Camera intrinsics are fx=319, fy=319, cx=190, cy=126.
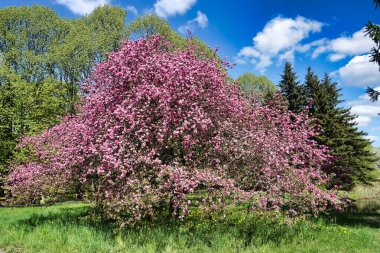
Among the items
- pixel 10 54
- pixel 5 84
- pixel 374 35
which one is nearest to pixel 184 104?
pixel 374 35

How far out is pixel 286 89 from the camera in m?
38.6

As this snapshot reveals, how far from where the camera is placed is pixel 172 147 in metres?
10.9

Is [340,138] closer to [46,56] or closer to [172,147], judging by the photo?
[172,147]

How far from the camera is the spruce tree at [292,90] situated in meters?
37.6

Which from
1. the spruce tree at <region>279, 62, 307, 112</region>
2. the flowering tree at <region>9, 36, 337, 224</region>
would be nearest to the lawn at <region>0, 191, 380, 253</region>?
the flowering tree at <region>9, 36, 337, 224</region>

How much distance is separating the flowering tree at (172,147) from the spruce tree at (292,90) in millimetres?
26580

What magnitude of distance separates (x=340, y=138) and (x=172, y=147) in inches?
1063

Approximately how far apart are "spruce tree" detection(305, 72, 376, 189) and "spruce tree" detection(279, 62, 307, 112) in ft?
3.99

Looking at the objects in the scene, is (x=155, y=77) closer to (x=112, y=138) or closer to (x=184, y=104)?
(x=184, y=104)

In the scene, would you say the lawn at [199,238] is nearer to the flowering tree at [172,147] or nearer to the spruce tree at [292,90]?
the flowering tree at [172,147]

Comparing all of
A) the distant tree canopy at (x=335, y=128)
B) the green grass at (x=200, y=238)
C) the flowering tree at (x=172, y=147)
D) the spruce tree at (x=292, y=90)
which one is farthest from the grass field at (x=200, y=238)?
the spruce tree at (x=292, y=90)

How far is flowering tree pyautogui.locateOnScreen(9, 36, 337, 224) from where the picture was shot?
976cm

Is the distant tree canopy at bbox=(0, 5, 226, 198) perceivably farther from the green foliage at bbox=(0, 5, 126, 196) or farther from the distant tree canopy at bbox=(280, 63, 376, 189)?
the distant tree canopy at bbox=(280, 63, 376, 189)

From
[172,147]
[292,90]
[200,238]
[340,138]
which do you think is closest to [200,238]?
[200,238]
